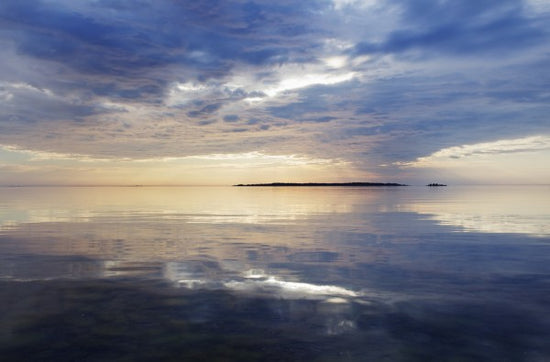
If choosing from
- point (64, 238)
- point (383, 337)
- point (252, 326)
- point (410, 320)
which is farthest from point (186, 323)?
point (64, 238)

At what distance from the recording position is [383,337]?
34.6 ft

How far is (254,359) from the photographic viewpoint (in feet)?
30.5

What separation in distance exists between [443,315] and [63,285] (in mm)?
13138

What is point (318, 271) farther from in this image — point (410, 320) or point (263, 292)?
point (410, 320)

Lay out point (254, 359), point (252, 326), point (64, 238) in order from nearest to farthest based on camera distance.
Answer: point (254, 359), point (252, 326), point (64, 238)

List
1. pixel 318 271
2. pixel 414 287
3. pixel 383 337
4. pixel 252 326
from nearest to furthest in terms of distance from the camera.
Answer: pixel 383 337, pixel 252 326, pixel 414 287, pixel 318 271

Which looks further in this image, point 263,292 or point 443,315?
point 263,292

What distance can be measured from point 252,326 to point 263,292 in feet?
11.0

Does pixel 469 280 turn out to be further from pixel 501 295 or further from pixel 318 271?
pixel 318 271

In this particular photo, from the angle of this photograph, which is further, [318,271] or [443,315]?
[318,271]

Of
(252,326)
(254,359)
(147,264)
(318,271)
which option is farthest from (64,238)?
(254,359)

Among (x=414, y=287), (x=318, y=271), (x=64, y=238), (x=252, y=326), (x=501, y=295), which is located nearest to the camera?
(x=252, y=326)

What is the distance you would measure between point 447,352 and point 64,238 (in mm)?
25220

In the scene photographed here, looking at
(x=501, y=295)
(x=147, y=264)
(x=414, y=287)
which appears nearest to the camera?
(x=501, y=295)
